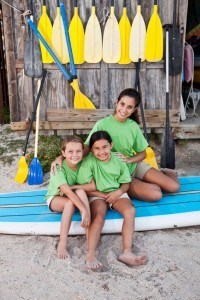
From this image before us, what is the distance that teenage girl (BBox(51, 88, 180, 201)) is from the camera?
10.4 feet

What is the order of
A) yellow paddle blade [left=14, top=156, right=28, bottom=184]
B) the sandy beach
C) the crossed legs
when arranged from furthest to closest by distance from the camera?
yellow paddle blade [left=14, top=156, right=28, bottom=184] < the crossed legs < the sandy beach

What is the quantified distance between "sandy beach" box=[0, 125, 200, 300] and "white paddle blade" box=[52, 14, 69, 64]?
93.1 inches

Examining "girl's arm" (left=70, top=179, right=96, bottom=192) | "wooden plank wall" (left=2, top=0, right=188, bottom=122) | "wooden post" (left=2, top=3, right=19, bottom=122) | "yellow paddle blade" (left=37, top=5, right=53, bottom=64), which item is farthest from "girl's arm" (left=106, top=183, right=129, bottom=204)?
"wooden post" (left=2, top=3, right=19, bottom=122)

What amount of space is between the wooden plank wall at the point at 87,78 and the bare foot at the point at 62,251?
244 cm

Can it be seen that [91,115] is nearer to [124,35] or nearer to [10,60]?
[124,35]

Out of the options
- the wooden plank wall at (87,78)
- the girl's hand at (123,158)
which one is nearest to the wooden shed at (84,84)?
the wooden plank wall at (87,78)

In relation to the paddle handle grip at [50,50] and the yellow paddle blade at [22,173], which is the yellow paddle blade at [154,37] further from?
the yellow paddle blade at [22,173]

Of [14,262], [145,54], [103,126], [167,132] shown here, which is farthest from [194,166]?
[14,262]

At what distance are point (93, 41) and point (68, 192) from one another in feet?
7.71

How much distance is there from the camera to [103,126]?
10.7ft

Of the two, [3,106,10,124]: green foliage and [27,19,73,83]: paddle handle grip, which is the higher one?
[27,19,73,83]: paddle handle grip

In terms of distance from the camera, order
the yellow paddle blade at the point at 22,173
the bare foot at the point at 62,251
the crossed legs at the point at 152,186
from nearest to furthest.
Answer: the bare foot at the point at 62,251, the crossed legs at the point at 152,186, the yellow paddle blade at the point at 22,173

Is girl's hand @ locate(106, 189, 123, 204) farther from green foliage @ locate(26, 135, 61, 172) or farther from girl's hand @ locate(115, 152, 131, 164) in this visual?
green foliage @ locate(26, 135, 61, 172)

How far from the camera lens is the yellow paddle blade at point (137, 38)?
4.55 meters
